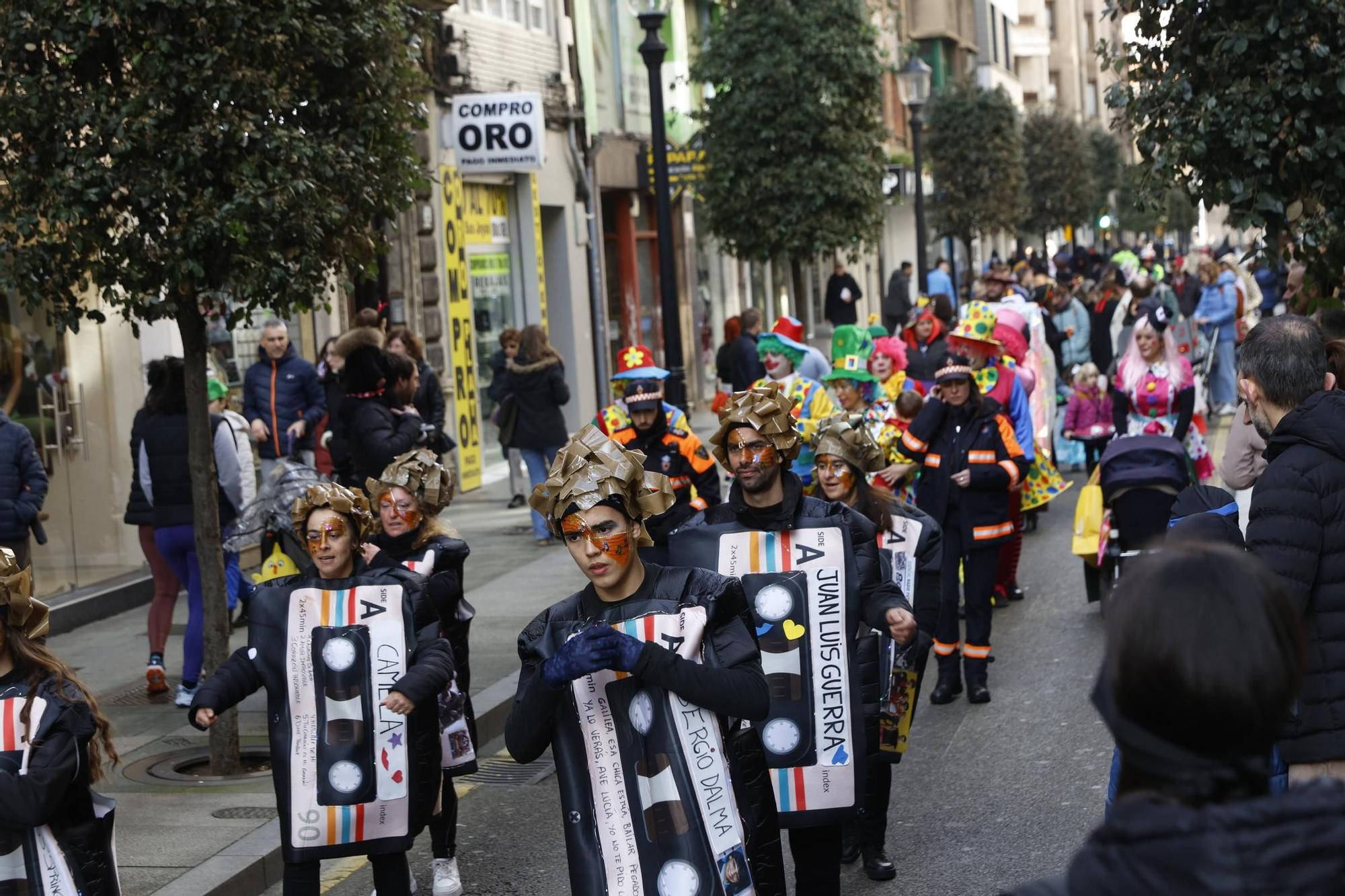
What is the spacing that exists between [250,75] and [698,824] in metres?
4.75

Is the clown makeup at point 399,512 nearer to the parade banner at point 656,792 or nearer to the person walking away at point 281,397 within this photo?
the parade banner at point 656,792

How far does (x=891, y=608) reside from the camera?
209 inches

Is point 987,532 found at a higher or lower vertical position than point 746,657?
lower

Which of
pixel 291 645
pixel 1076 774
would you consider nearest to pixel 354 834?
pixel 291 645

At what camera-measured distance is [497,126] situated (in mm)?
18906

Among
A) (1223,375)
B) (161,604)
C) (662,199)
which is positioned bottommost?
(161,604)

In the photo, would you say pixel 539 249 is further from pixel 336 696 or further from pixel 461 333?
pixel 336 696

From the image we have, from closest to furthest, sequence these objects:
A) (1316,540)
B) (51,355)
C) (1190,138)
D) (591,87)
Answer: (1316,540) → (1190,138) → (51,355) → (591,87)

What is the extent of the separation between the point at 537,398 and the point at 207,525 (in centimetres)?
689

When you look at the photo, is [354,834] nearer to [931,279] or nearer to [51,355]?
[51,355]

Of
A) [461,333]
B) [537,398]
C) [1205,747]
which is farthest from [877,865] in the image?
[461,333]

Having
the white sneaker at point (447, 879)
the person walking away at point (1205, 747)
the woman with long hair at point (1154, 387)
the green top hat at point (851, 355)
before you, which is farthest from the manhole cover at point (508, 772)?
the person walking away at point (1205, 747)

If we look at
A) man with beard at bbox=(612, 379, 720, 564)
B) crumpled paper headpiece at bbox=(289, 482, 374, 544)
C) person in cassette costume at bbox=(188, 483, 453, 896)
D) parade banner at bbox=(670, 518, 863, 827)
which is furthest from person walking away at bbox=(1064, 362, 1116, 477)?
person in cassette costume at bbox=(188, 483, 453, 896)

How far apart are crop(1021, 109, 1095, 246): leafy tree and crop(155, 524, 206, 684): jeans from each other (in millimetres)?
42139
